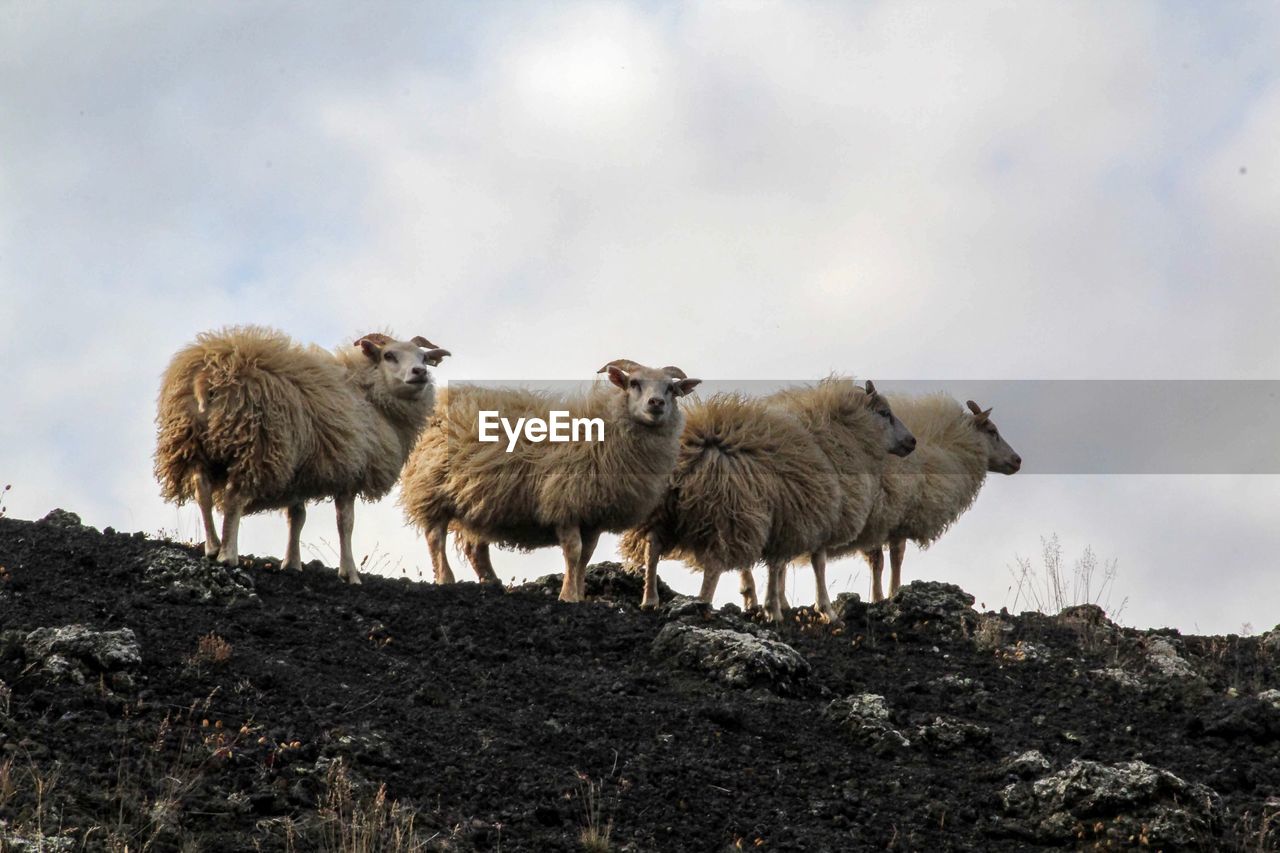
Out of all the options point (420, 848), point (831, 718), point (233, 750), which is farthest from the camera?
point (831, 718)

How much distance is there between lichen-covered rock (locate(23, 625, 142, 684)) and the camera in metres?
10.1

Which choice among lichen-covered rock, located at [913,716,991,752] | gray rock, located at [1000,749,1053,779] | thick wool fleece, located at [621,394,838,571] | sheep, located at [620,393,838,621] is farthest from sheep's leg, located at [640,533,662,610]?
gray rock, located at [1000,749,1053,779]

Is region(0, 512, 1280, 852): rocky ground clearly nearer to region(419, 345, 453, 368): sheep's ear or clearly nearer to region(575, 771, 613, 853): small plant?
region(575, 771, 613, 853): small plant

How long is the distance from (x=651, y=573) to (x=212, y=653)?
→ 6.51m

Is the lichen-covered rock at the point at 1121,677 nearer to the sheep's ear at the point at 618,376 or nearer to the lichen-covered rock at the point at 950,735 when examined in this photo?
the lichen-covered rock at the point at 950,735

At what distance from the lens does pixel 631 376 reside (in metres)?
16.5

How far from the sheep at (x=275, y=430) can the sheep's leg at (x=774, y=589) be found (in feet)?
13.8

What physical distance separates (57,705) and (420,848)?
2753 millimetres

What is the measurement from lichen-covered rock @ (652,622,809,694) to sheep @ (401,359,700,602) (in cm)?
311

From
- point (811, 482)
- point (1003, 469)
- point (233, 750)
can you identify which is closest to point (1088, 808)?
point (233, 750)

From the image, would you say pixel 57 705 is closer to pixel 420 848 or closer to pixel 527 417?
pixel 420 848

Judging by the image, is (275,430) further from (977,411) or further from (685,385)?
(977,411)

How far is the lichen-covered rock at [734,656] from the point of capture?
12211 millimetres

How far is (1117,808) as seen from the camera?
32.2 ft
